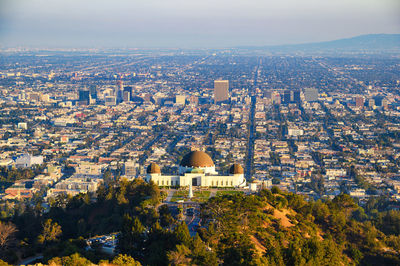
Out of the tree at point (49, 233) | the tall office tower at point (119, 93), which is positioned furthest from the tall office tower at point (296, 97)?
the tree at point (49, 233)

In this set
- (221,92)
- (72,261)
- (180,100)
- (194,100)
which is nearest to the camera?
(72,261)

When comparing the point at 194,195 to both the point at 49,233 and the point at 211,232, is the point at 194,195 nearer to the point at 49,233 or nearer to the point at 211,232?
the point at 49,233

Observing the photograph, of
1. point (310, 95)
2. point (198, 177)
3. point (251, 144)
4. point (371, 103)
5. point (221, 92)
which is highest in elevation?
point (198, 177)

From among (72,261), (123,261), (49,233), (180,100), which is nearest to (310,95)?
(180,100)

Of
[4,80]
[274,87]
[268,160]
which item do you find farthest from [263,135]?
[4,80]

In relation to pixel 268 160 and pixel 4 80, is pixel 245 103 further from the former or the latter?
pixel 4 80

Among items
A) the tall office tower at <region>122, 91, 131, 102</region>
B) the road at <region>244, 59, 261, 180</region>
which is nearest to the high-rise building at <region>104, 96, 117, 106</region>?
the tall office tower at <region>122, 91, 131, 102</region>
